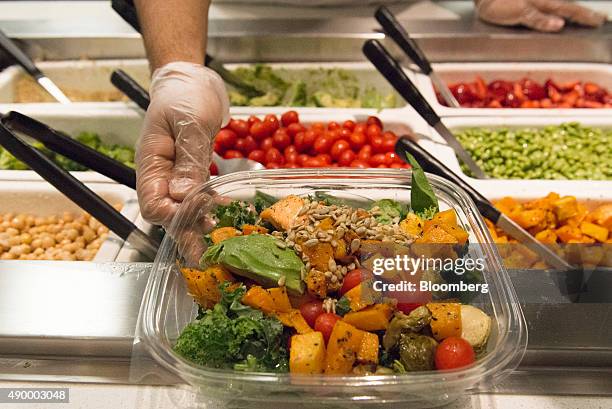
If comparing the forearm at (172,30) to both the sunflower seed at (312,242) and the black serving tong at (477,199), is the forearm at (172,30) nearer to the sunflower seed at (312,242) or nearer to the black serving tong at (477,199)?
the black serving tong at (477,199)

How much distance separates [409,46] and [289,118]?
2.15 feet

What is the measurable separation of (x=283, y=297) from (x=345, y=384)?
0.68 feet

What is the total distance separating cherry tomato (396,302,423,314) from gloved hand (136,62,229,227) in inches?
25.8

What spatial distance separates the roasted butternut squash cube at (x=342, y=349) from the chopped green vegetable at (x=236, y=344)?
87mm

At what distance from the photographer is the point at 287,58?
273cm

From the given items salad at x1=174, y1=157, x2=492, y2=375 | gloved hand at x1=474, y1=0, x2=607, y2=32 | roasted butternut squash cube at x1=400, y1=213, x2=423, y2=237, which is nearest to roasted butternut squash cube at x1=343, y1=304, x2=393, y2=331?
salad at x1=174, y1=157, x2=492, y2=375

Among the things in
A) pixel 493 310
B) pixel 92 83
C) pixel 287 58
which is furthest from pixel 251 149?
pixel 493 310

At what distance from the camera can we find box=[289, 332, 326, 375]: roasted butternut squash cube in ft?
3.29

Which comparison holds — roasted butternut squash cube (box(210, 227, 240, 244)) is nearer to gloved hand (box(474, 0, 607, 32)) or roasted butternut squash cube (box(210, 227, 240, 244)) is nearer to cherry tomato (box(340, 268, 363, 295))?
cherry tomato (box(340, 268, 363, 295))

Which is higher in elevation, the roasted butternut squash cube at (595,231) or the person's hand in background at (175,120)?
the person's hand in background at (175,120)

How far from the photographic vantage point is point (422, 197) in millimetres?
1337

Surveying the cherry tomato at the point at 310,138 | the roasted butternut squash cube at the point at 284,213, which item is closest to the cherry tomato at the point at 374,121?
the cherry tomato at the point at 310,138

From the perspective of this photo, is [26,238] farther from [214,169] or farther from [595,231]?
[595,231]

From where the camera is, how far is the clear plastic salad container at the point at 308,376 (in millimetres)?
998
